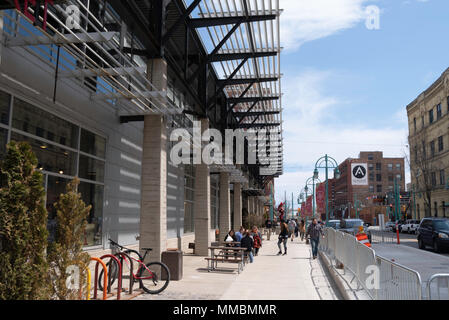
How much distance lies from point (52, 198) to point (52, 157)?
40.9 inches

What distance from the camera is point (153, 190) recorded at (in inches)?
454

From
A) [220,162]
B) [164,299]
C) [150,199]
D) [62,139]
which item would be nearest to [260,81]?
[220,162]

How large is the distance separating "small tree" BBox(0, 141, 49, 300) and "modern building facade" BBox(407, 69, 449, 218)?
50.0m

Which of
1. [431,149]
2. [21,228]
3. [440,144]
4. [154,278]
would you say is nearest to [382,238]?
[154,278]

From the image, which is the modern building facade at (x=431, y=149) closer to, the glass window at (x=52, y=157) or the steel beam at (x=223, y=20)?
the steel beam at (x=223, y=20)

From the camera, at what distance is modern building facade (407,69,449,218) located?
49.4m

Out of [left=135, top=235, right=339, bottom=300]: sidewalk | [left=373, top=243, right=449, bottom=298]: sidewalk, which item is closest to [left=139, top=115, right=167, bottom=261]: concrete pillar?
[left=135, top=235, right=339, bottom=300]: sidewalk

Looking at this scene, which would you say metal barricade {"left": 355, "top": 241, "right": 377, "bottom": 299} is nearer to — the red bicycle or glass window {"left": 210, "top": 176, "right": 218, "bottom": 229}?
the red bicycle

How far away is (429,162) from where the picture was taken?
5369 centimetres

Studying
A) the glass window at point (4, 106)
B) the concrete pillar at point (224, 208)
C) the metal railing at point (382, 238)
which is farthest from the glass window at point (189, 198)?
the glass window at point (4, 106)

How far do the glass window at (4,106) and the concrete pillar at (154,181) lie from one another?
4374mm

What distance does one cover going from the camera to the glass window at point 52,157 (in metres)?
9.04

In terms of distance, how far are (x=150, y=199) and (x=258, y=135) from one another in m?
20.9
